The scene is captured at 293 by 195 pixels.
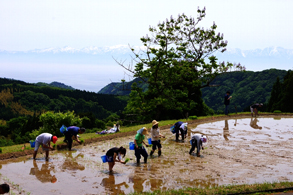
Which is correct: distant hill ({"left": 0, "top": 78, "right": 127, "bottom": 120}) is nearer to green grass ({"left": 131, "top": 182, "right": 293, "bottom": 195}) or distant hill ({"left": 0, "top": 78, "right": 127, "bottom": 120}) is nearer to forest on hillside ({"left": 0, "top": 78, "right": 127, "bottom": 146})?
forest on hillside ({"left": 0, "top": 78, "right": 127, "bottom": 146})

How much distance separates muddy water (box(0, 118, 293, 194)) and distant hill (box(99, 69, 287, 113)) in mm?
100910

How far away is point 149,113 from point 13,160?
925 inches

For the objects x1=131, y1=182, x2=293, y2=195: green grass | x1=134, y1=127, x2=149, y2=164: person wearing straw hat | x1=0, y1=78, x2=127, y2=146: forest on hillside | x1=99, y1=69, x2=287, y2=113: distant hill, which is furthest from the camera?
x1=0, y1=78, x2=127, y2=146: forest on hillside

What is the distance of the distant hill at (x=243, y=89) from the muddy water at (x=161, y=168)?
101 metres

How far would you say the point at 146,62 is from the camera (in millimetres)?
36938

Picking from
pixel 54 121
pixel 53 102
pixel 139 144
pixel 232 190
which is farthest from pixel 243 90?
pixel 232 190

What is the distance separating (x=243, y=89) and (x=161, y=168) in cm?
13568

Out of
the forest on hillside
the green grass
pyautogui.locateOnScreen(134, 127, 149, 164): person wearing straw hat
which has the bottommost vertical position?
the green grass

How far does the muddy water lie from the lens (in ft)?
38.2

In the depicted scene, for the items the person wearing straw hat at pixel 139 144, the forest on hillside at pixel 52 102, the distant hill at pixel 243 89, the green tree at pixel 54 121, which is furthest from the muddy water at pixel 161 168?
the forest on hillside at pixel 52 102

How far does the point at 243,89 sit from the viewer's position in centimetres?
14300

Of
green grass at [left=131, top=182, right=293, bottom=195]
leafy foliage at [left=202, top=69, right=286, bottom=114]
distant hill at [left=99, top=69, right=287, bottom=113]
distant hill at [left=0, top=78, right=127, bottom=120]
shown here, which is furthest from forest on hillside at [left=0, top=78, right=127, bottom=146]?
green grass at [left=131, top=182, right=293, bottom=195]

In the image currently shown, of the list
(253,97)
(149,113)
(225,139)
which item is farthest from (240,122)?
(253,97)

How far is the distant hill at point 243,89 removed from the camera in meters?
129
